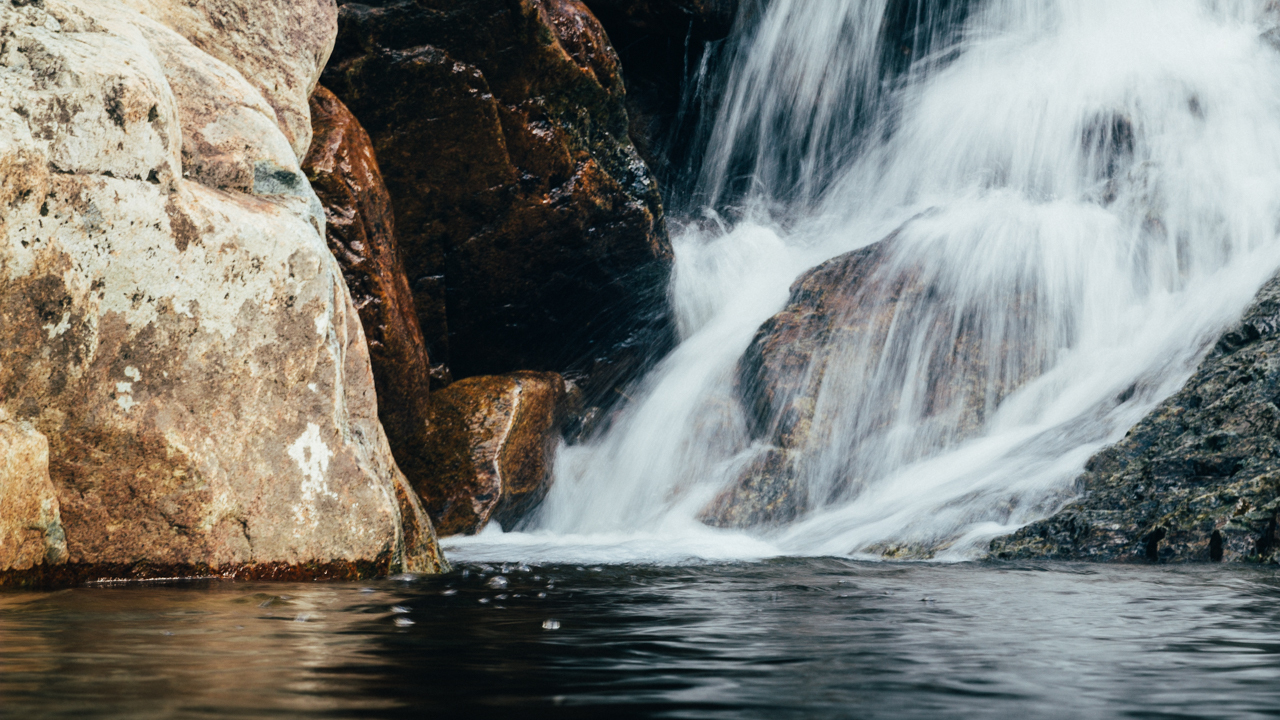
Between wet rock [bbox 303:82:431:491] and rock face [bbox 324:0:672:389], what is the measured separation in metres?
0.76

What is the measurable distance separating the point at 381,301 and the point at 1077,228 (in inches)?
398

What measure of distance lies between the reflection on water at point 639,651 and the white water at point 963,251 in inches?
142

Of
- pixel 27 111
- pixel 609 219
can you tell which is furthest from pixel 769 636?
pixel 609 219

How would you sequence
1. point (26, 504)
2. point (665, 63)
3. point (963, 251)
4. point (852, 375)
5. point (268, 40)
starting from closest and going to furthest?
1. point (26, 504)
2. point (268, 40)
3. point (852, 375)
4. point (963, 251)
5. point (665, 63)

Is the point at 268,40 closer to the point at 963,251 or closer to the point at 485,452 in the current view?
the point at 485,452

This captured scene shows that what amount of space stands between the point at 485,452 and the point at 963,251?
7.49 m

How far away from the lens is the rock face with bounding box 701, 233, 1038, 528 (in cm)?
1140

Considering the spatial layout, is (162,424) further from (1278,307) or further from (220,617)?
(1278,307)

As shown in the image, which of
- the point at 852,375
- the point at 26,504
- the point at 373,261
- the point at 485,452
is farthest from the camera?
the point at 852,375

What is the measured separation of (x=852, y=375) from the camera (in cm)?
1248

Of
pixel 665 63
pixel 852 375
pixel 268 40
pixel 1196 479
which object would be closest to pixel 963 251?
pixel 852 375

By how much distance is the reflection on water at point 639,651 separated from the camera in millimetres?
2242

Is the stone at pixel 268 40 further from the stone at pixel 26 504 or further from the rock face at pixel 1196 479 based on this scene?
the rock face at pixel 1196 479

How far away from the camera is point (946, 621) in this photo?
3855 millimetres
